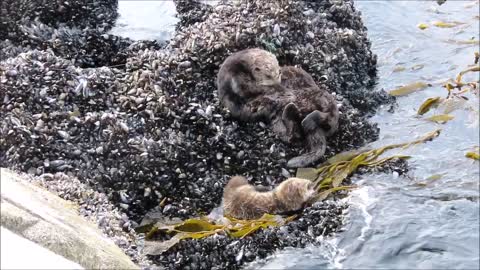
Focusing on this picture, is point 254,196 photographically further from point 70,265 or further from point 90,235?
point 70,265

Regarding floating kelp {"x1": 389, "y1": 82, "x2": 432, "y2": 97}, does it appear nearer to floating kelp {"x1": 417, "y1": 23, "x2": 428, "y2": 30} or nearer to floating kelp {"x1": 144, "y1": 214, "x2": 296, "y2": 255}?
floating kelp {"x1": 417, "y1": 23, "x2": 428, "y2": 30}

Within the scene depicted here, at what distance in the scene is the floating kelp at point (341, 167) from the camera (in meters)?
5.04

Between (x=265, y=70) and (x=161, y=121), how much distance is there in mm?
1047

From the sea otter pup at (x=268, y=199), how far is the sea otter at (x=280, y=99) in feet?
1.43

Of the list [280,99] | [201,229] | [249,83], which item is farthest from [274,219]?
[249,83]

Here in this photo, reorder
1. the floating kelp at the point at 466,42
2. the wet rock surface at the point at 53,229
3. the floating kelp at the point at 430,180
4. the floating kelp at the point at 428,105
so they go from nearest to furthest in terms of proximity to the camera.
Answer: the wet rock surface at the point at 53,229
the floating kelp at the point at 430,180
the floating kelp at the point at 428,105
the floating kelp at the point at 466,42

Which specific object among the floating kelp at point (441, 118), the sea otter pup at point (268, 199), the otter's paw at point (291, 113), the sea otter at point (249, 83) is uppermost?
the sea otter at point (249, 83)

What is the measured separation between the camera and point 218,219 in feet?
16.1

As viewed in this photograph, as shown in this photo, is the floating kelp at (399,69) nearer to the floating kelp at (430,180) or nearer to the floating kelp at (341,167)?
the floating kelp at (341,167)

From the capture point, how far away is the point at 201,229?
466 centimetres

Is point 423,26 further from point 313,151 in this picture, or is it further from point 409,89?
point 313,151

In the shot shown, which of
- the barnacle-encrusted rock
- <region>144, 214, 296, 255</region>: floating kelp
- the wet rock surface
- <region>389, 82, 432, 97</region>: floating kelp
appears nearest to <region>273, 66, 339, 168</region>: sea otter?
<region>144, 214, 296, 255</region>: floating kelp

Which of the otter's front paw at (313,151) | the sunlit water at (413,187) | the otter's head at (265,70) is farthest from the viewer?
the otter's head at (265,70)

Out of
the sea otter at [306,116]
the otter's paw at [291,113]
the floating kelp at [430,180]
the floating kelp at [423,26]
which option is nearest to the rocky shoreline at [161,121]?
the sea otter at [306,116]
